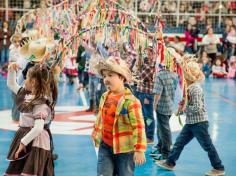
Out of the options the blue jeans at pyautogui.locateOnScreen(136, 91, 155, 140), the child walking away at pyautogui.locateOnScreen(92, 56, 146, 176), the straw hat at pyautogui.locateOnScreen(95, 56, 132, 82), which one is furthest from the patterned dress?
the blue jeans at pyautogui.locateOnScreen(136, 91, 155, 140)

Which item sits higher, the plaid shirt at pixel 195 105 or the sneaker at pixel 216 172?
the plaid shirt at pixel 195 105

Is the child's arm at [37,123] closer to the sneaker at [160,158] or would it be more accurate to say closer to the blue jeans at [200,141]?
the blue jeans at [200,141]

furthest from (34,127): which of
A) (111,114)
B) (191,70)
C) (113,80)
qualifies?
(191,70)

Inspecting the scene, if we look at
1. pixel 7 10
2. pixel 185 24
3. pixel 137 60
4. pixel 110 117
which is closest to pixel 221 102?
pixel 137 60

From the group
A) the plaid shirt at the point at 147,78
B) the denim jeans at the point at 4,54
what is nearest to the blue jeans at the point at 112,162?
the plaid shirt at the point at 147,78

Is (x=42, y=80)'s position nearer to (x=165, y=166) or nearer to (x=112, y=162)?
(x=112, y=162)

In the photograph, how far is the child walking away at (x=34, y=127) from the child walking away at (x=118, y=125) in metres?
0.51

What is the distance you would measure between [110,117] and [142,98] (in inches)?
140

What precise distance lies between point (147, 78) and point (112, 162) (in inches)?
136

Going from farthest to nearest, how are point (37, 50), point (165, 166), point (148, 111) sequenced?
point (148, 111) < point (165, 166) < point (37, 50)

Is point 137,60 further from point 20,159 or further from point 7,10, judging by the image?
point 7,10

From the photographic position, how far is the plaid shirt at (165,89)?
7.76 meters

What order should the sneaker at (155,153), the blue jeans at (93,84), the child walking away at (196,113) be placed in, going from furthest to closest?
1. the blue jeans at (93,84)
2. the sneaker at (155,153)
3. the child walking away at (196,113)

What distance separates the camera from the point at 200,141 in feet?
23.2
